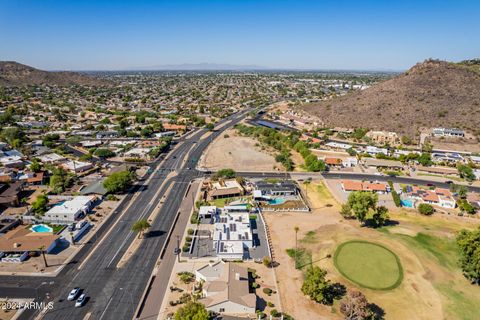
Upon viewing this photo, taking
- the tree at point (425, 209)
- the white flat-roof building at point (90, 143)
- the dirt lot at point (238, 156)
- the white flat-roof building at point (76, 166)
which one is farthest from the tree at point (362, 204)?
the white flat-roof building at point (90, 143)

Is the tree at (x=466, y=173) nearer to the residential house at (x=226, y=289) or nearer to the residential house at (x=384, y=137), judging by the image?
the residential house at (x=384, y=137)

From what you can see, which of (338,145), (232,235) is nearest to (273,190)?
(232,235)

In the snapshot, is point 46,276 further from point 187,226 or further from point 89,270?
point 187,226

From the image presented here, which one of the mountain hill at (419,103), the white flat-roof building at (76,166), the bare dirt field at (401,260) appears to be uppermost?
the mountain hill at (419,103)

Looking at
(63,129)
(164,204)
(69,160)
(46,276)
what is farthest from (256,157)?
(63,129)

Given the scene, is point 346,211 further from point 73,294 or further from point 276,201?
point 73,294

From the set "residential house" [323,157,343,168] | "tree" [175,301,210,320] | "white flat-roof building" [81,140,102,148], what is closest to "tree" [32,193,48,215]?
"tree" [175,301,210,320]

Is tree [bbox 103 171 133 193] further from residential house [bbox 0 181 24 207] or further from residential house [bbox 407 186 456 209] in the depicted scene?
residential house [bbox 407 186 456 209]
